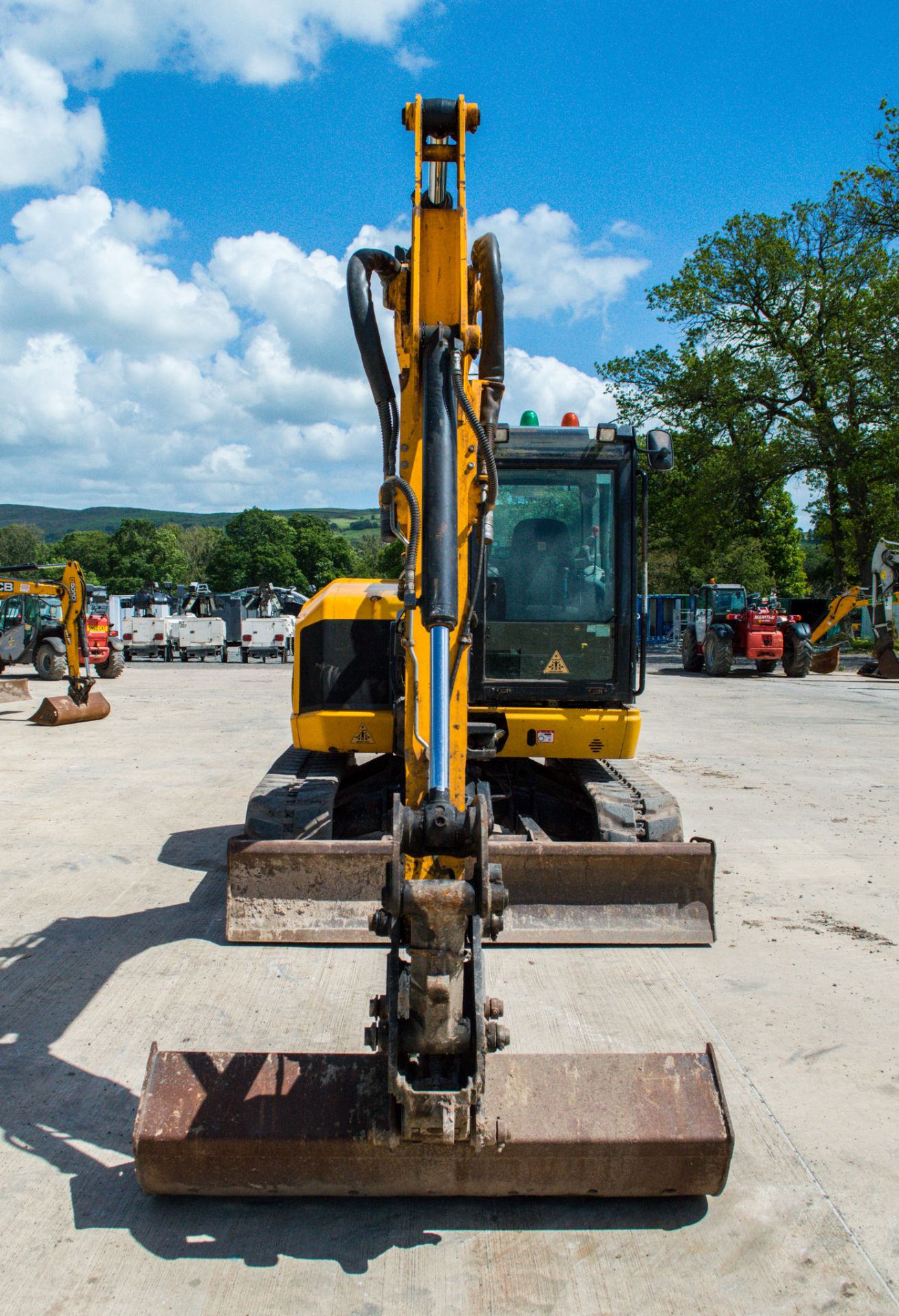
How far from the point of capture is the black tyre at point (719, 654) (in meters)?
24.0

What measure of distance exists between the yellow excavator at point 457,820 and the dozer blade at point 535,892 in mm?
11

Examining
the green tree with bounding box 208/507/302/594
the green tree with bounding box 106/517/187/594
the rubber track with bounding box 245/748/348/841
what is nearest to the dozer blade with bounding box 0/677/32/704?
the rubber track with bounding box 245/748/348/841

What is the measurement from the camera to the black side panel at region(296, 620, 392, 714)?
616cm

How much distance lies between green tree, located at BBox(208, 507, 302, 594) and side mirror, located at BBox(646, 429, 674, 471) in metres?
78.4

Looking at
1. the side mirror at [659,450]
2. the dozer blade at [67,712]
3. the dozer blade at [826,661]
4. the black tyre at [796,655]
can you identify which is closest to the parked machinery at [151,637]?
the dozer blade at [67,712]

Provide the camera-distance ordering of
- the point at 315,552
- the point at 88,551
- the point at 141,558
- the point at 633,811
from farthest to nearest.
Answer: the point at 88,551
the point at 141,558
the point at 315,552
the point at 633,811

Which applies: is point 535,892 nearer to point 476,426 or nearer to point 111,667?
point 476,426

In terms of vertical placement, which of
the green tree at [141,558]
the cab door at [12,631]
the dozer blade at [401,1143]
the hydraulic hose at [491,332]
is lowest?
the dozer blade at [401,1143]

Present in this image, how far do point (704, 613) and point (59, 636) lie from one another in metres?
16.2

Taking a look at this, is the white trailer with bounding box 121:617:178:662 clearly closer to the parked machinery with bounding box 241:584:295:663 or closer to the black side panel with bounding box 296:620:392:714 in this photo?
the parked machinery with bounding box 241:584:295:663

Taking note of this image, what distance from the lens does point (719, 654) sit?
2414cm

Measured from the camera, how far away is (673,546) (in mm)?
43500

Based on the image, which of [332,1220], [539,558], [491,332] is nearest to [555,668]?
[539,558]

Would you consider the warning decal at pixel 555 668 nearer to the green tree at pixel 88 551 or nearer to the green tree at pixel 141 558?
the green tree at pixel 141 558
